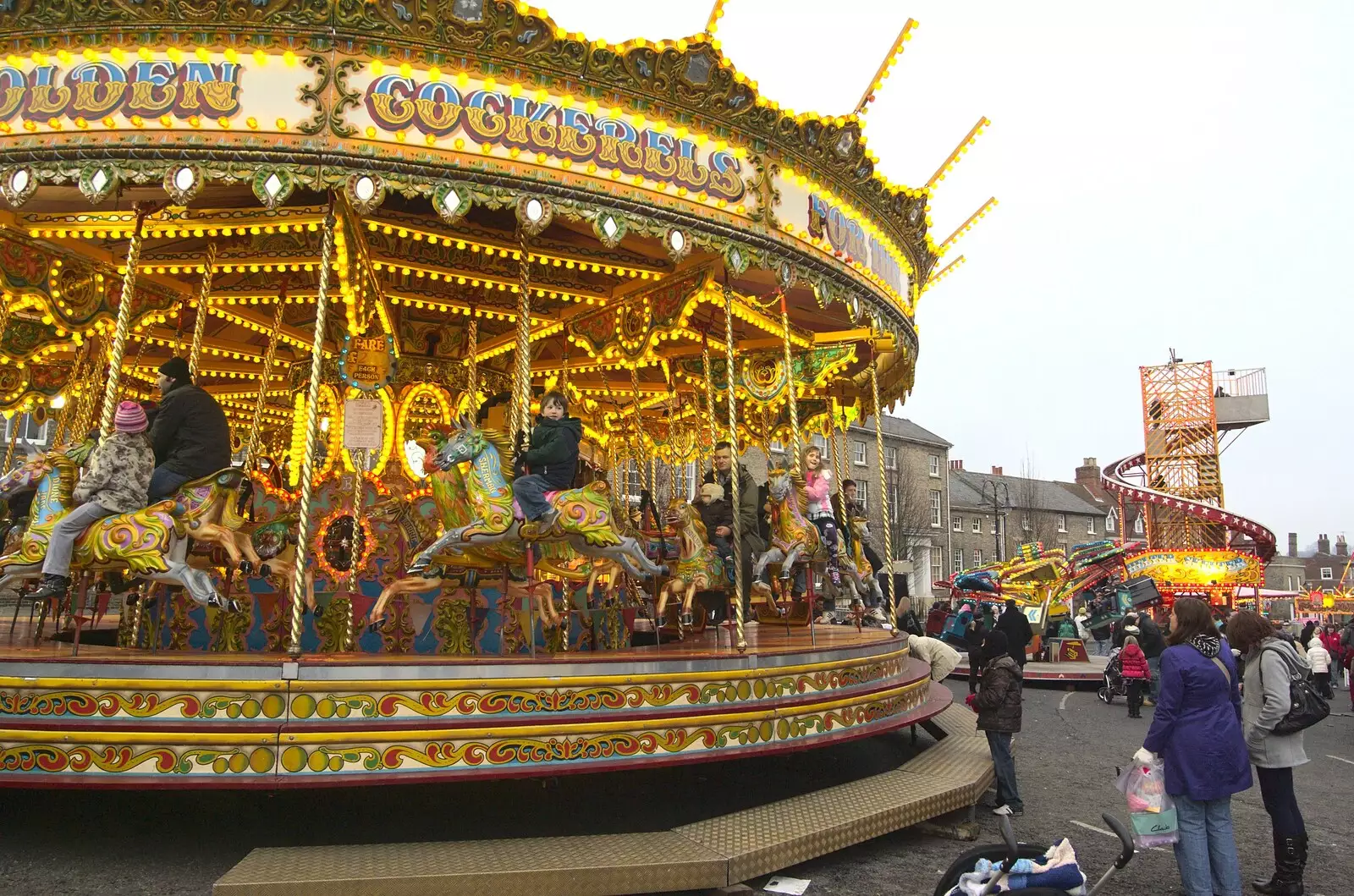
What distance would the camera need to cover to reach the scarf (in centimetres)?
488

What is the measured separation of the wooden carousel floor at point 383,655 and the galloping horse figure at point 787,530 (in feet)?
2.53

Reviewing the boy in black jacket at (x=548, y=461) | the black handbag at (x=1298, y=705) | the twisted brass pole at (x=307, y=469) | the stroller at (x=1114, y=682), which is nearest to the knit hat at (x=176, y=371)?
the twisted brass pole at (x=307, y=469)

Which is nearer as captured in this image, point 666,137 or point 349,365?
point 666,137

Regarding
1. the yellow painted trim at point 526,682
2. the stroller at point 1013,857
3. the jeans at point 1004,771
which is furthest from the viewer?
the jeans at point 1004,771

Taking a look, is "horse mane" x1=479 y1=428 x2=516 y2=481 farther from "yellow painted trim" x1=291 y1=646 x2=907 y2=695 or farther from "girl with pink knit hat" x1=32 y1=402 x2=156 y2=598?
"girl with pink knit hat" x1=32 y1=402 x2=156 y2=598

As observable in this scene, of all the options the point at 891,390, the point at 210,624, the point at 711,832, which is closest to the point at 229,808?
the point at 210,624

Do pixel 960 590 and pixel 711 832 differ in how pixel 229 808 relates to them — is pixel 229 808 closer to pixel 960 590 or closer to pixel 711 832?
pixel 711 832

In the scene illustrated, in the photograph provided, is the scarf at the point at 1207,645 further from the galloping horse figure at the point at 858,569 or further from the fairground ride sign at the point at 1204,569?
the fairground ride sign at the point at 1204,569

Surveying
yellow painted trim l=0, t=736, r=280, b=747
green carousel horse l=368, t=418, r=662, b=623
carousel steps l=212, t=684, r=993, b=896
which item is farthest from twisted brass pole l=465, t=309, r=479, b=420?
carousel steps l=212, t=684, r=993, b=896

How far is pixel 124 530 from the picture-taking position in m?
5.96

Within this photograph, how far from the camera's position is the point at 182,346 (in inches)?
480

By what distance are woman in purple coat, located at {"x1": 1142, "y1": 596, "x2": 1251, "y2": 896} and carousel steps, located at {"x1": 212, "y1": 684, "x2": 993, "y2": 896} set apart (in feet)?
6.26

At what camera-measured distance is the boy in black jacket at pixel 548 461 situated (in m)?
6.57

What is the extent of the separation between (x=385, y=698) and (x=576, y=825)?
1.75m
